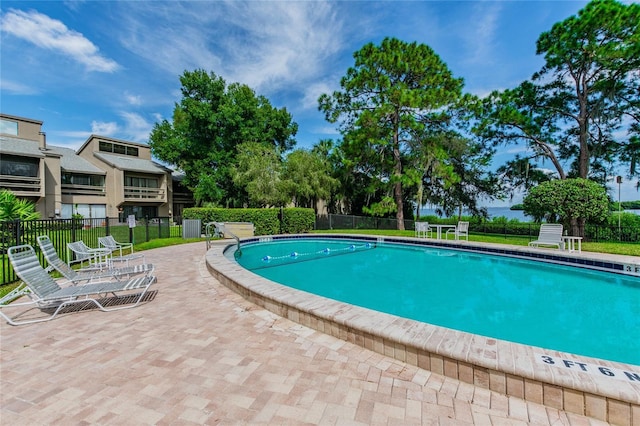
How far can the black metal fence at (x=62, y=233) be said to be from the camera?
6.04 meters

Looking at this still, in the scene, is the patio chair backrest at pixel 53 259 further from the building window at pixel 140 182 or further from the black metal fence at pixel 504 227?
the building window at pixel 140 182

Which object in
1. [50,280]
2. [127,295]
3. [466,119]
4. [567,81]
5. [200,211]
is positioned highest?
[567,81]

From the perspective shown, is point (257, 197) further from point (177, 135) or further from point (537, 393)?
point (537, 393)

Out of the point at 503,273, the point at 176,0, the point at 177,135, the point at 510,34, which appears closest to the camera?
the point at 503,273

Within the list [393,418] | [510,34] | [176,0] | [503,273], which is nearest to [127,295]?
[393,418]

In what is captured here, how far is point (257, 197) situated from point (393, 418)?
56.7 ft

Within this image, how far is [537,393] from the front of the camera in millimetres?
2127

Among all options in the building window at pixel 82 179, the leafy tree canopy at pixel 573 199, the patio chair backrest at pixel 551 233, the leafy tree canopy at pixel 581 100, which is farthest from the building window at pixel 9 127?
the patio chair backrest at pixel 551 233

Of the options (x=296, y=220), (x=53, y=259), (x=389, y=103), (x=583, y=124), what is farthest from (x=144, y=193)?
(x=583, y=124)

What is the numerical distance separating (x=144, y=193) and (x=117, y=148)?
5371mm

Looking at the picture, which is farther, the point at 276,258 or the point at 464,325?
the point at 276,258

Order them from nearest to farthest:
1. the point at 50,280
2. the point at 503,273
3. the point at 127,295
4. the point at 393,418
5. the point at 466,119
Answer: the point at 393,418
the point at 50,280
the point at 127,295
the point at 503,273
the point at 466,119

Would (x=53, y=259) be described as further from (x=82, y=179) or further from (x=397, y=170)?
(x=82, y=179)

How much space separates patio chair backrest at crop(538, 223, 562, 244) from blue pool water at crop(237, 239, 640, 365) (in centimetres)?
166
